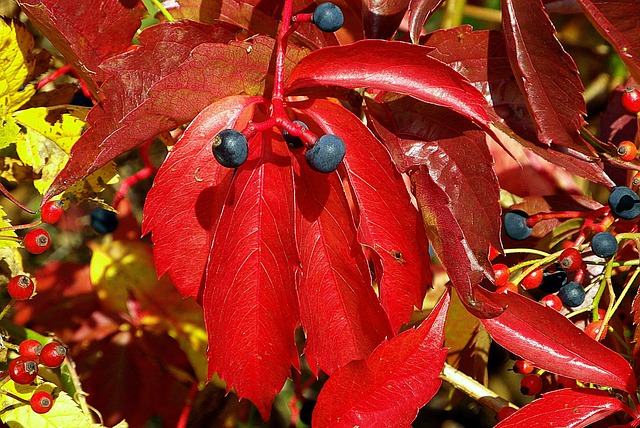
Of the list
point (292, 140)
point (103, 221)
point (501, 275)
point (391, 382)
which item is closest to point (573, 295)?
point (501, 275)

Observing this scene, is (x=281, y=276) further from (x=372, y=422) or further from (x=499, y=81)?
(x=499, y=81)

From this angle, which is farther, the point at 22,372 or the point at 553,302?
the point at 553,302

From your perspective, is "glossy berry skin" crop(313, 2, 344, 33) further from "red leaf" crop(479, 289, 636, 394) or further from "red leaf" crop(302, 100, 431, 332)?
"red leaf" crop(479, 289, 636, 394)

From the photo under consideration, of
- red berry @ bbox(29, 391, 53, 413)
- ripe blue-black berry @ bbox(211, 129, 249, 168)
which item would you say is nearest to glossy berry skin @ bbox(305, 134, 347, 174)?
ripe blue-black berry @ bbox(211, 129, 249, 168)

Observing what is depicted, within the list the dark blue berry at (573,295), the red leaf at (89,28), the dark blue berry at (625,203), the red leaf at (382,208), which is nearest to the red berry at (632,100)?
the dark blue berry at (625,203)

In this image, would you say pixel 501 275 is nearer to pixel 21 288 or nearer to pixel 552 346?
pixel 552 346

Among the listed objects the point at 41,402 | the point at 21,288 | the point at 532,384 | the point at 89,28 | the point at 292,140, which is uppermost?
the point at 89,28

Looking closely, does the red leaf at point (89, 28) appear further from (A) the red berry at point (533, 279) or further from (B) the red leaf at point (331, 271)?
(A) the red berry at point (533, 279)
